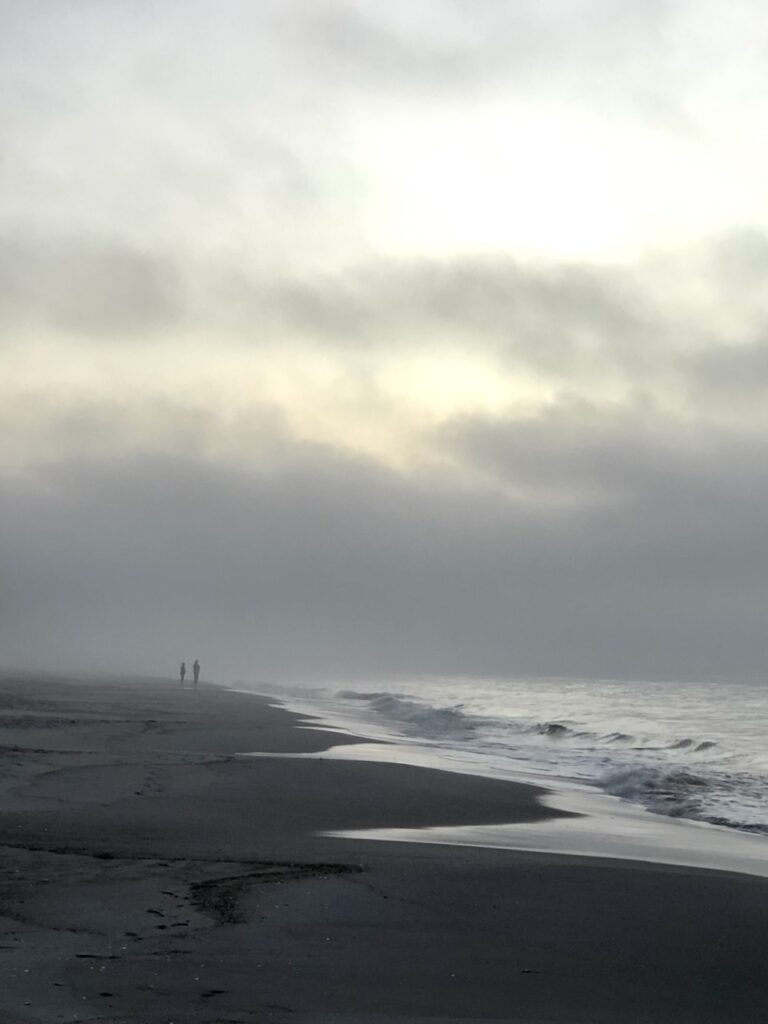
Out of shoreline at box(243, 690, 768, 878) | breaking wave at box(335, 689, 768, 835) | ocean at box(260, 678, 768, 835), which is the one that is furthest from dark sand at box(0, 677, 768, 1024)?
ocean at box(260, 678, 768, 835)

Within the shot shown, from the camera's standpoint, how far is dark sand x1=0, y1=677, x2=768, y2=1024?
260 inches

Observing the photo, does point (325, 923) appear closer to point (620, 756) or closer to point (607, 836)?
point (607, 836)

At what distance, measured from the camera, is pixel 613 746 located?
34.8 metres

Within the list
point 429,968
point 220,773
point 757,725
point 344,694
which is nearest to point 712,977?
point 429,968

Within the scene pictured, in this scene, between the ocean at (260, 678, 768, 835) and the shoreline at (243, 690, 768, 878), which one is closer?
the shoreline at (243, 690, 768, 878)

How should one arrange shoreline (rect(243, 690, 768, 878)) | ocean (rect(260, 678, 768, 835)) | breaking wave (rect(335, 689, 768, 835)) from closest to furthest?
shoreline (rect(243, 690, 768, 878)) → breaking wave (rect(335, 689, 768, 835)) → ocean (rect(260, 678, 768, 835))

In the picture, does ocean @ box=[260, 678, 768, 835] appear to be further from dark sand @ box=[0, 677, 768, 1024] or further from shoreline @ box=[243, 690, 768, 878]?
dark sand @ box=[0, 677, 768, 1024]

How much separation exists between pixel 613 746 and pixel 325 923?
27.9m

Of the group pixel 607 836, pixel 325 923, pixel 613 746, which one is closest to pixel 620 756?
pixel 613 746

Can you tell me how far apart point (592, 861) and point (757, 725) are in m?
39.3

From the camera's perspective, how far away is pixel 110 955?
7113 millimetres

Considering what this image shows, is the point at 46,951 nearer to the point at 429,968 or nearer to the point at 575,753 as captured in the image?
the point at 429,968

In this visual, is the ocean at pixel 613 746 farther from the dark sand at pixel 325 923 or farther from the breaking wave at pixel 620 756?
the dark sand at pixel 325 923

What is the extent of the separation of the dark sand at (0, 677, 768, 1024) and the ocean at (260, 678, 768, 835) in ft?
19.9
